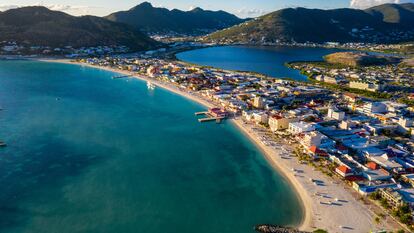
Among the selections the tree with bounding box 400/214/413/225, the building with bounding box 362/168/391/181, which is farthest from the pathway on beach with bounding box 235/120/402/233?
the building with bounding box 362/168/391/181

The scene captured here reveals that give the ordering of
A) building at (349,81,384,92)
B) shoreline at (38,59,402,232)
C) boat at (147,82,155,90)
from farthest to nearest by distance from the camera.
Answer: boat at (147,82,155,90) < building at (349,81,384,92) < shoreline at (38,59,402,232)

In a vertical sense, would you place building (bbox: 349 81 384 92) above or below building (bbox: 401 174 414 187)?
above

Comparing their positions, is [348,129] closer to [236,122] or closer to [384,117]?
[384,117]

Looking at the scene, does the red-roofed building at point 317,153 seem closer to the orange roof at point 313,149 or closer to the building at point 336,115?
the orange roof at point 313,149

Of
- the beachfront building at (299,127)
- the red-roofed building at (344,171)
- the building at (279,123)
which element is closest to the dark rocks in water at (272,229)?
the red-roofed building at (344,171)

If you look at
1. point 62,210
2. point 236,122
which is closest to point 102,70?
point 236,122

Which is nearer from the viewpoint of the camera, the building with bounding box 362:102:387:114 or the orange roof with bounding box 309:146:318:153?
the orange roof with bounding box 309:146:318:153

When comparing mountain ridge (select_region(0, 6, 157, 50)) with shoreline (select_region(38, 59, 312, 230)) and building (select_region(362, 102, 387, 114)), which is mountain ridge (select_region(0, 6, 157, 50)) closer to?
shoreline (select_region(38, 59, 312, 230))
